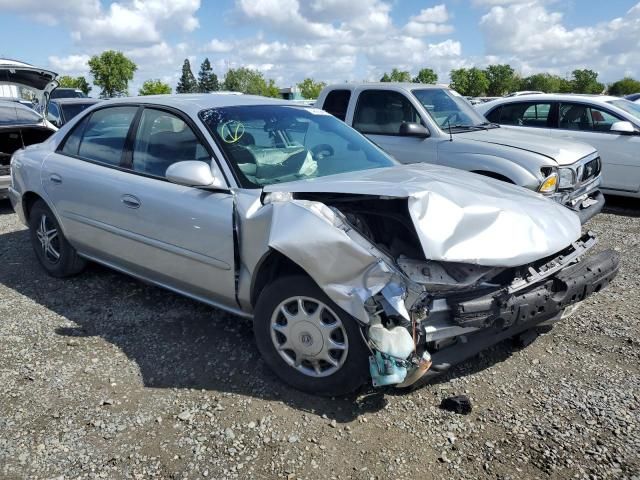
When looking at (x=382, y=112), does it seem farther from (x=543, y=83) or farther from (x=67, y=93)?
(x=543, y=83)

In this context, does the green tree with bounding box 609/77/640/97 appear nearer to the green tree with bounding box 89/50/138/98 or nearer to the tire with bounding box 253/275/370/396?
the green tree with bounding box 89/50/138/98

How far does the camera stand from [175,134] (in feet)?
12.6

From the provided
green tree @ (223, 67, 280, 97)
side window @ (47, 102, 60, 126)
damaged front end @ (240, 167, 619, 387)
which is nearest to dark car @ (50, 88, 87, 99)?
side window @ (47, 102, 60, 126)

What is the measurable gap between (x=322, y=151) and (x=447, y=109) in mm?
3527

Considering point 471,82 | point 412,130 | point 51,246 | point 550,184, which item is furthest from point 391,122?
Result: point 471,82

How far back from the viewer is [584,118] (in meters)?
8.01

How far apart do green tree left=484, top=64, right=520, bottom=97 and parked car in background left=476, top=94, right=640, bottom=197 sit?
59.9 metres

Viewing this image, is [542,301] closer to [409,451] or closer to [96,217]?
[409,451]

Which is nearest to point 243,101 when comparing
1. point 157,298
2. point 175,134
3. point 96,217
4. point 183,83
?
point 175,134

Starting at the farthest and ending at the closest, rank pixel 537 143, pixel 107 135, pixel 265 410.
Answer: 1. pixel 537 143
2. pixel 107 135
3. pixel 265 410

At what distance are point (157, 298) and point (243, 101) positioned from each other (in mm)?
1769

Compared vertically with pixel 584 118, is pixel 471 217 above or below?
below

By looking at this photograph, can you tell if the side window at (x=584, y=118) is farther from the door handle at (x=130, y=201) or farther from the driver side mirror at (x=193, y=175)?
the door handle at (x=130, y=201)

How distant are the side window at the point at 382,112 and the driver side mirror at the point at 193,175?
3874mm
